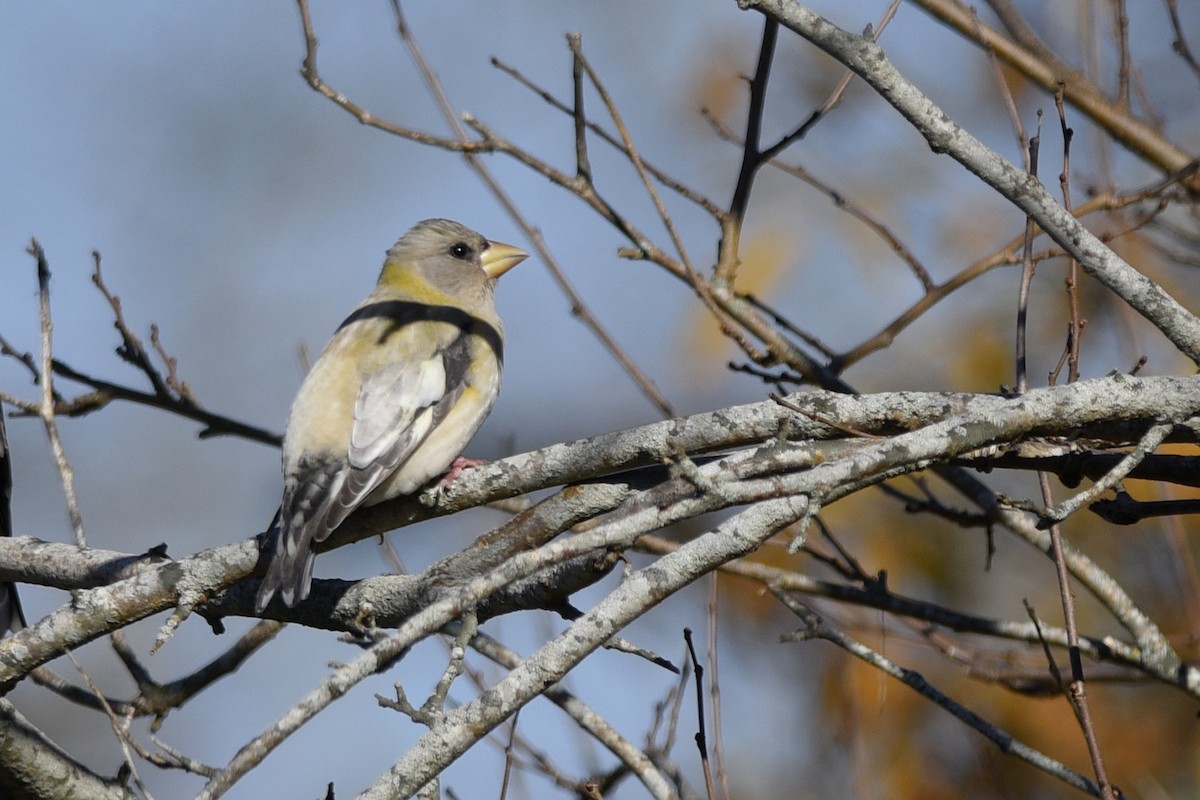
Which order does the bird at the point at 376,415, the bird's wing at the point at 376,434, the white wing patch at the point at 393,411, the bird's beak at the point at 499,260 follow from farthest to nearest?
1. the bird's beak at the point at 499,260
2. the white wing patch at the point at 393,411
3. the bird at the point at 376,415
4. the bird's wing at the point at 376,434

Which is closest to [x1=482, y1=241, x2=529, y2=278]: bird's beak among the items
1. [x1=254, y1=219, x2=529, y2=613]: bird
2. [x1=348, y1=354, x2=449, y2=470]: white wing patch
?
[x1=254, y1=219, x2=529, y2=613]: bird

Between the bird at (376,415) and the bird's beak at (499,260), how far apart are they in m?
0.75

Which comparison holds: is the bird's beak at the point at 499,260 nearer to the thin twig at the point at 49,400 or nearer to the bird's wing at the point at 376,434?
the bird's wing at the point at 376,434

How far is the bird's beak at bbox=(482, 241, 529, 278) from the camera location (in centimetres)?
730

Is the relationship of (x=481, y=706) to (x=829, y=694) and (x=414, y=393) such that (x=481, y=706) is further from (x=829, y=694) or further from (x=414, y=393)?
(x=829, y=694)

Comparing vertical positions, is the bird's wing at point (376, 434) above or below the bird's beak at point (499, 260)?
below

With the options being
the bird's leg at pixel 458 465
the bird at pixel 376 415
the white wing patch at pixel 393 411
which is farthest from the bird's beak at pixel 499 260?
the bird's leg at pixel 458 465

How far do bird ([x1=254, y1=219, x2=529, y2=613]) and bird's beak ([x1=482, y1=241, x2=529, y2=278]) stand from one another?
2.46 feet

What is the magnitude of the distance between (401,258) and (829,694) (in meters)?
4.04

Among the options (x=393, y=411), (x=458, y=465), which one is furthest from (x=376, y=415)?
(x=458, y=465)

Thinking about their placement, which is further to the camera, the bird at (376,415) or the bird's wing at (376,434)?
the bird at (376,415)

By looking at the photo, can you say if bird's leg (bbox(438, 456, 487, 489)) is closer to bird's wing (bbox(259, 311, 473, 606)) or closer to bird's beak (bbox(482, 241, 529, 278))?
bird's wing (bbox(259, 311, 473, 606))

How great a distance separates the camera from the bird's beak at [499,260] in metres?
7.30

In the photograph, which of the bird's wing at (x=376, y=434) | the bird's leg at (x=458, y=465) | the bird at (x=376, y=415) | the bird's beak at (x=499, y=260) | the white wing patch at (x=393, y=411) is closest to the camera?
the bird's wing at (x=376, y=434)
